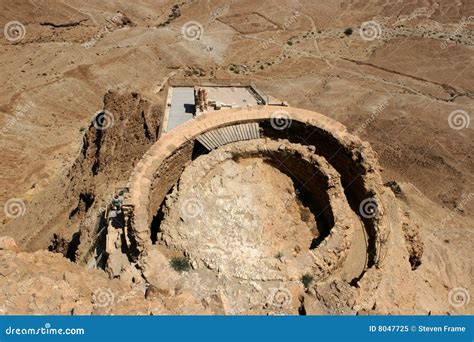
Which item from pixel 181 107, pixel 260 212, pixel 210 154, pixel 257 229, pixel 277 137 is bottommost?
pixel 257 229

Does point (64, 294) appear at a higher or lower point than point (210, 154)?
lower

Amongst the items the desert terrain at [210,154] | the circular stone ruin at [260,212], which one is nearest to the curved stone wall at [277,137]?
the circular stone ruin at [260,212]

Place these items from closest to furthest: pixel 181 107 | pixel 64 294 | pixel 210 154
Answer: pixel 64 294
pixel 210 154
pixel 181 107

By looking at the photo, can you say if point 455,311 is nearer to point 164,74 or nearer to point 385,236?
point 385,236

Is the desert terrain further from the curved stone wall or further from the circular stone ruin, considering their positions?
the curved stone wall

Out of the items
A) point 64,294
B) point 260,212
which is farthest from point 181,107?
point 64,294

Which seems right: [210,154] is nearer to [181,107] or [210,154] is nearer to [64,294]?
[181,107]
